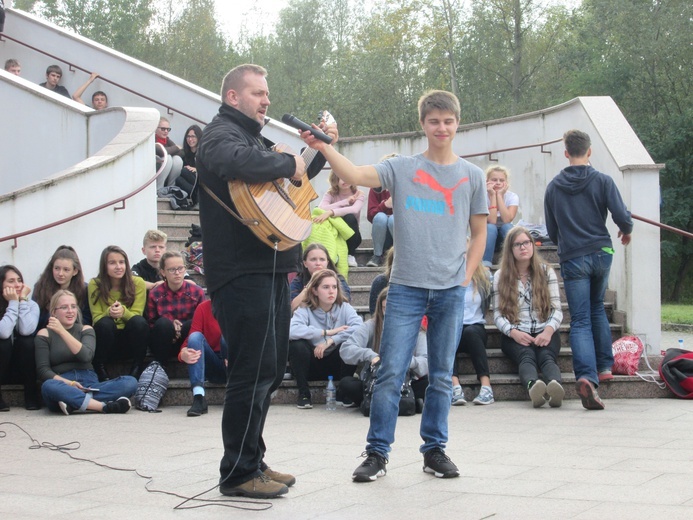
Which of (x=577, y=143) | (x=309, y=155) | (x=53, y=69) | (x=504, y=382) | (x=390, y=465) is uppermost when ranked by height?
(x=53, y=69)

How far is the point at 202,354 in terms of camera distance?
8445 mm

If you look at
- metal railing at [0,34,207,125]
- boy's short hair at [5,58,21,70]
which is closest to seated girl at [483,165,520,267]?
metal railing at [0,34,207,125]

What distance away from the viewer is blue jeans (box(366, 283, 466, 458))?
A: 5.36 meters

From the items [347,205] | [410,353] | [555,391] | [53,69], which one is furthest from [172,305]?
[53,69]

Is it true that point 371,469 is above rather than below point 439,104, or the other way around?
below

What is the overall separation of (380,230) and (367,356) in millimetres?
3381

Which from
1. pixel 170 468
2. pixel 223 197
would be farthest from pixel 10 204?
pixel 223 197

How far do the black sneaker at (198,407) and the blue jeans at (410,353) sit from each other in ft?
9.87

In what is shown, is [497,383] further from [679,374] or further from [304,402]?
[304,402]

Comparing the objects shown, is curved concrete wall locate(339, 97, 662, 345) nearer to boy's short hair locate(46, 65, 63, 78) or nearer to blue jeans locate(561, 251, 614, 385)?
blue jeans locate(561, 251, 614, 385)

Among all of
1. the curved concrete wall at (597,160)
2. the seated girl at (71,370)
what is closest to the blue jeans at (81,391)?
the seated girl at (71,370)

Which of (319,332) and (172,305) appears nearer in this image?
(319,332)

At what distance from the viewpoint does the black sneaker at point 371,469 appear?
5.15 m

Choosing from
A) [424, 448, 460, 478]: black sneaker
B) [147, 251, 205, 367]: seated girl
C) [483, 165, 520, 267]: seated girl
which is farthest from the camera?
[483, 165, 520, 267]: seated girl
